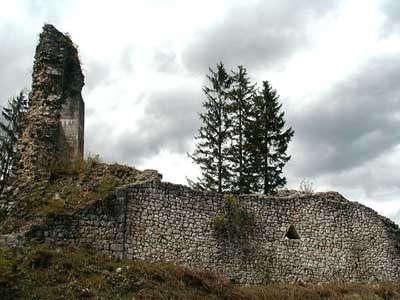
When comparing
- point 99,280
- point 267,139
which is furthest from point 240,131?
point 99,280

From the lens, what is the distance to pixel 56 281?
1295 cm

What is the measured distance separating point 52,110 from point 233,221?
23.9 ft

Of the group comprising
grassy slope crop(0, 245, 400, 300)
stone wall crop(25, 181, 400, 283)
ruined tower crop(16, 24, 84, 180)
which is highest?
ruined tower crop(16, 24, 84, 180)

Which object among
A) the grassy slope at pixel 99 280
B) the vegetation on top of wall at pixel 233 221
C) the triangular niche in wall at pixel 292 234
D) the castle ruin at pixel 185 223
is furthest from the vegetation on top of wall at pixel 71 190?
the triangular niche in wall at pixel 292 234

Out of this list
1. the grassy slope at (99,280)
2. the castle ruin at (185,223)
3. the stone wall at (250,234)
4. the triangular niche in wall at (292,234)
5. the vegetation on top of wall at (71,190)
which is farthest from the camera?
the triangular niche in wall at (292,234)

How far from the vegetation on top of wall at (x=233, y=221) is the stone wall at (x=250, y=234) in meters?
0.17

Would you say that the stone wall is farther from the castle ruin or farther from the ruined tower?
the ruined tower

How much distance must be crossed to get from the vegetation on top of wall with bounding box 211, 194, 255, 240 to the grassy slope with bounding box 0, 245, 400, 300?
235 centimetres

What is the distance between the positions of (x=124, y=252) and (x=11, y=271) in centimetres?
379

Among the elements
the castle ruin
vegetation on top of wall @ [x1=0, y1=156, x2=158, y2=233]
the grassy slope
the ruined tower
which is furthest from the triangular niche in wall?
the ruined tower

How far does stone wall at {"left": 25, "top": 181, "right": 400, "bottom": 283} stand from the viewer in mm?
16047

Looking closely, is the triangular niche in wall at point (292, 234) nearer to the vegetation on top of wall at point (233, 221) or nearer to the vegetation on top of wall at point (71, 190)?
the vegetation on top of wall at point (233, 221)

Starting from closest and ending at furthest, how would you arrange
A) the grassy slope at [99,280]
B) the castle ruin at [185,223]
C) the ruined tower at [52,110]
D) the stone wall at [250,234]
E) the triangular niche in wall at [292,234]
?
the grassy slope at [99,280], the stone wall at [250,234], the castle ruin at [185,223], the ruined tower at [52,110], the triangular niche in wall at [292,234]

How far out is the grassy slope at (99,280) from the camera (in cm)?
1254
